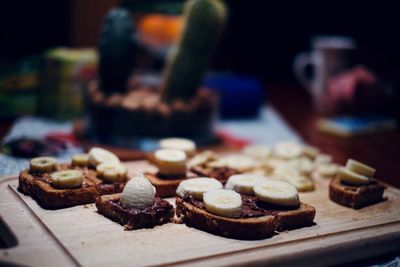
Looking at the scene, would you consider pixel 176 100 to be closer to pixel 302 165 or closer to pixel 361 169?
pixel 302 165

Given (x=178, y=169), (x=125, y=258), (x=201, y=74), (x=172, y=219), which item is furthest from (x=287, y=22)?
(x=125, y=258)

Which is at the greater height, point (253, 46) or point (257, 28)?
point (257, 28)

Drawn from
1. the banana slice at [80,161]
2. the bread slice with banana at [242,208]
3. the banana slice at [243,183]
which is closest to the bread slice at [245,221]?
the bread slice with banana at [242,208]

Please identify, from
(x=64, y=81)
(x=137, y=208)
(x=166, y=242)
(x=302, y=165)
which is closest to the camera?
(x=166, y=242)

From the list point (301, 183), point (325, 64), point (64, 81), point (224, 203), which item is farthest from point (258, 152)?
point (64, 81)

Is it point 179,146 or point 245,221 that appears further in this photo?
point 179,146

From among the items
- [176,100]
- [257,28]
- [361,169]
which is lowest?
[361,169]

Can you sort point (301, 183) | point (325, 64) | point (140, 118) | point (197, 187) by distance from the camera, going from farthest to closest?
point (325, 64) → point (140, 118) → point (301, 183) → point (197, 187)
